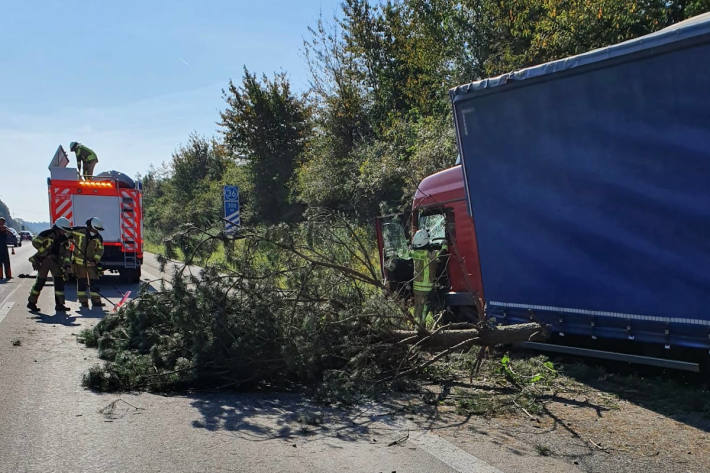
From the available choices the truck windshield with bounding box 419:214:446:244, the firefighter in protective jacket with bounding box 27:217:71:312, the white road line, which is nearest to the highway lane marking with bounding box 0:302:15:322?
the firefighter in protective jacket with bounding box 27:217:71:312

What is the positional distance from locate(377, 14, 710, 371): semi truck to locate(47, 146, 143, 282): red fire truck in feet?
36.4

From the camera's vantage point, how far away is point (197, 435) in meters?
4.05

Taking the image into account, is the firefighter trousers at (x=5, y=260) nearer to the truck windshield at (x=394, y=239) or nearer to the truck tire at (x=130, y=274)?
the truck tire at (x=130, y=274)

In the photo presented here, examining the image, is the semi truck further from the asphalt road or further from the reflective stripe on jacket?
the reflective stripe on jacket

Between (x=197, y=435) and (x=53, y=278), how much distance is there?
738 cm

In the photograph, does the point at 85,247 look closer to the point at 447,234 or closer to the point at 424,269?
the point at 424,269

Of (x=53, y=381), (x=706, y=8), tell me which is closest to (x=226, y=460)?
(x=53, y=381)

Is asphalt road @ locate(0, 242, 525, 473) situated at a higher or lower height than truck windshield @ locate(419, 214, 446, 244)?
lower

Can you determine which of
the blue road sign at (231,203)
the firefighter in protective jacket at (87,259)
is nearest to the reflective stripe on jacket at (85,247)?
the firefighter in protective jacket at (87,259)

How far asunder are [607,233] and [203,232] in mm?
4082

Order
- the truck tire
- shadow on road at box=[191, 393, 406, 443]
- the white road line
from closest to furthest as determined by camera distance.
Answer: the white road line → shadow on road at box=[191, 393, 406, 443] → the truck tire

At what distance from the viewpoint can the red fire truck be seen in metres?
14.3

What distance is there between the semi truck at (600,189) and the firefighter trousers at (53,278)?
24.7ft

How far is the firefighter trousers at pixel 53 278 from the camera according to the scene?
9969 millimetres
